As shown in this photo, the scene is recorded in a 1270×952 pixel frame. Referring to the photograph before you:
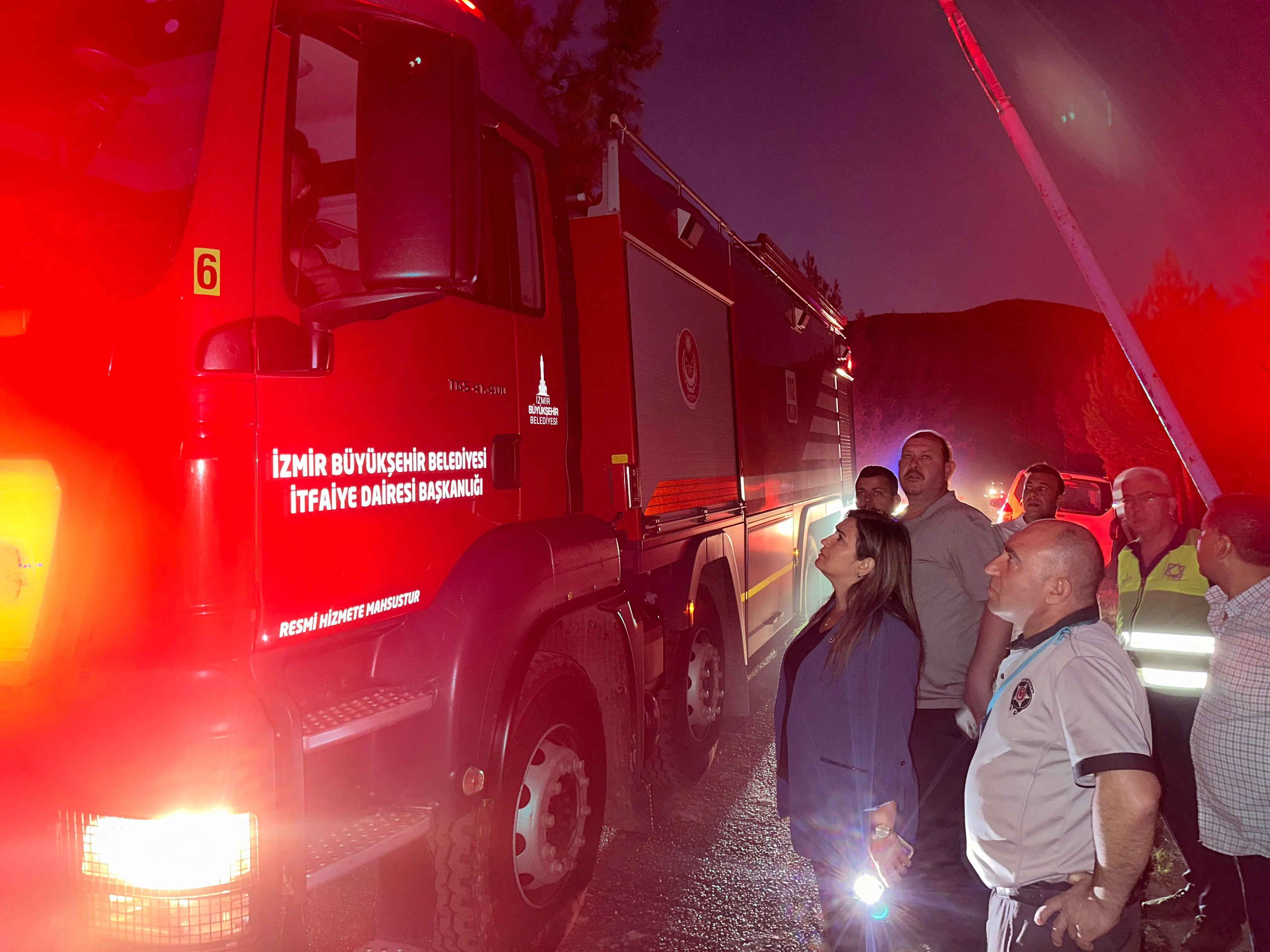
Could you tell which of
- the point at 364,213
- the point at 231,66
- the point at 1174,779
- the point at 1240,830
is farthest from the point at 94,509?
the point at 1174,779

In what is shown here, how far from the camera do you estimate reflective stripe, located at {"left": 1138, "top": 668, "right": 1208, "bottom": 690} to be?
3779 mm

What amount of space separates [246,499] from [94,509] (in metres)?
0.31

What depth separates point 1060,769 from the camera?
1.89 meters

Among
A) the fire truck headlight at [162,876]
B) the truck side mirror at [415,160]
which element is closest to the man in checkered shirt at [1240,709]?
the truck side mirror at [415,160]

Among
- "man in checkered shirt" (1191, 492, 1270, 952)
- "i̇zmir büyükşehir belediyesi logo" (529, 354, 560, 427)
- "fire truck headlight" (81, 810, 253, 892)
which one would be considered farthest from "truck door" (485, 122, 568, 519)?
"man in checkered shirt" (1191, 492, 1270, 952)

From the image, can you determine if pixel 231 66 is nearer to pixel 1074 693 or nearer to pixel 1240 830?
pixel 1074 693

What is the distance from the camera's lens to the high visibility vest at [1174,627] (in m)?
3.80

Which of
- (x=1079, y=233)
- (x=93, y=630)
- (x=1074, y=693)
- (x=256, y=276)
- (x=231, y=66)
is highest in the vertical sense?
(x=1079, y=233)

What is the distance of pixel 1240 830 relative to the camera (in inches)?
114

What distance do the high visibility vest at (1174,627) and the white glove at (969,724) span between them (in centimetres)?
130

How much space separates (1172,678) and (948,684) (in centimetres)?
137

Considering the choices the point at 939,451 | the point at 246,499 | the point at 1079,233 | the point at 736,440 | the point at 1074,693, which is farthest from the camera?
the point at 1079,233

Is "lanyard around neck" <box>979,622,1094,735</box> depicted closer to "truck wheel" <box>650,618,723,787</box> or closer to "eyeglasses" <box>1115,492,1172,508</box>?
"eyeglasses" <box>1115,492,1172,508</box>

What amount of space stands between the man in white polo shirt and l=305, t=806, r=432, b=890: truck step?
1.41 meters
